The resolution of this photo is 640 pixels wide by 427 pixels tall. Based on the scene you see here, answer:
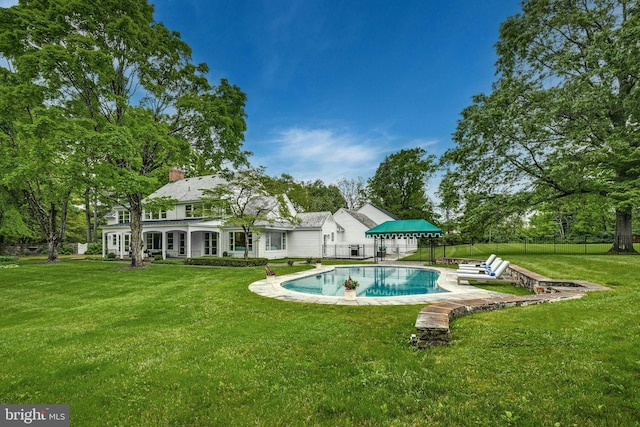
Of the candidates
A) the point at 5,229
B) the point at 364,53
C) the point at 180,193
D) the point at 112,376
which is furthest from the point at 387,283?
the point at 5,229

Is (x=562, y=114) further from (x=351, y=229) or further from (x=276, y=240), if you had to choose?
(x=276, y=240)

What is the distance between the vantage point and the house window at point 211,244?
2548 cm

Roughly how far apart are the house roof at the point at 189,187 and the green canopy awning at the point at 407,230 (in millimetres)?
14245

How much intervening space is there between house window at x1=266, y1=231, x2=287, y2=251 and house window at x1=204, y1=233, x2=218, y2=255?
175 inches

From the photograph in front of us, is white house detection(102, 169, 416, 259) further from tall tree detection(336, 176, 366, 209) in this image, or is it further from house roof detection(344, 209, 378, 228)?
tall tree detection(336, 176, 366, 209)

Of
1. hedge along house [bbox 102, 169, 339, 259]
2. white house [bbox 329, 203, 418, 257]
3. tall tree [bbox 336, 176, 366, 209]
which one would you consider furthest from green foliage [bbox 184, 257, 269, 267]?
tall tree [bbox 336, 176, 366, 209]

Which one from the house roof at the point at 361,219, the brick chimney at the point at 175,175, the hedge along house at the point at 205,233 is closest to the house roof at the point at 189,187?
the hedge along house at the point at 205,233

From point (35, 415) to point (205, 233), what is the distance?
24186mm

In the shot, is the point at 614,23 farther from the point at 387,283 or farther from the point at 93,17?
the point at 93,17

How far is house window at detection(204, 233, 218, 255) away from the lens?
2548 centimetres

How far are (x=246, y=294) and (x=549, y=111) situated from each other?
20.4 meters

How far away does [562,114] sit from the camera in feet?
63.1

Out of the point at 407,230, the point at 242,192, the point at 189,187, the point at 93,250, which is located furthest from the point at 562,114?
the point at 93,250

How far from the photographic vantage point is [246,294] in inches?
380
